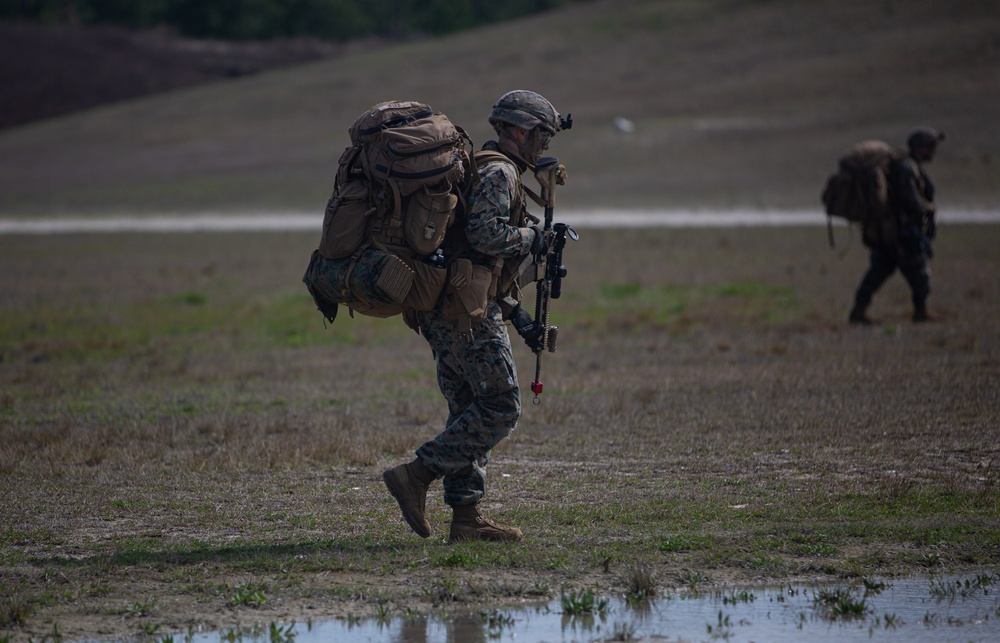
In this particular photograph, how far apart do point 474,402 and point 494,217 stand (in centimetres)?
97

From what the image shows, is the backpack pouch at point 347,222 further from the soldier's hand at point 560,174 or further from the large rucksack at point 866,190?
the large rucksack at point 866,190

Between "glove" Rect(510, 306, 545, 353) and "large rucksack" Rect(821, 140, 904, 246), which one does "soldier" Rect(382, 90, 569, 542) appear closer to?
"glove" Rect(510, 306, 545, 353)

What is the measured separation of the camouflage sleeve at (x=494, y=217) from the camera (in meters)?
5.91

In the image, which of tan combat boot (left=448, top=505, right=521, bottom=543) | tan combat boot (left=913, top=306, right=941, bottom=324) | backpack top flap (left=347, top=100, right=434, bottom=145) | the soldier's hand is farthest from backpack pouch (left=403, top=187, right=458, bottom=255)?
tan combat boot (left=913, top=306, right=941, bottom=324)

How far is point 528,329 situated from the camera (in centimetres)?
635

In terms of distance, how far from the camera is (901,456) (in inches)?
317

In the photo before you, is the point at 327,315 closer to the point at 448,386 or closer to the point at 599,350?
the point at 448,386

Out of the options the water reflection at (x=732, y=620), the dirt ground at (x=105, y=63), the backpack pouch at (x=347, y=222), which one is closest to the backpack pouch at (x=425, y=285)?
the backpack pouch at (x=347, y=222)

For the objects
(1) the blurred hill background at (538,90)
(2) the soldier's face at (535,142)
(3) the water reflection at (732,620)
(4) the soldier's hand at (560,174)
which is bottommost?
(3) the water reflection at (732,620)

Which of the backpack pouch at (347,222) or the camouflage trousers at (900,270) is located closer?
the backpack pouch at (347,222)

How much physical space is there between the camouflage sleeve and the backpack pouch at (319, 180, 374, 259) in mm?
521

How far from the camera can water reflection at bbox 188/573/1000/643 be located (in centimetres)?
512

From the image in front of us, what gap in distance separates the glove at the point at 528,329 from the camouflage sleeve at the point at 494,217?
451 mm

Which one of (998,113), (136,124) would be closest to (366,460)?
(998,113)
